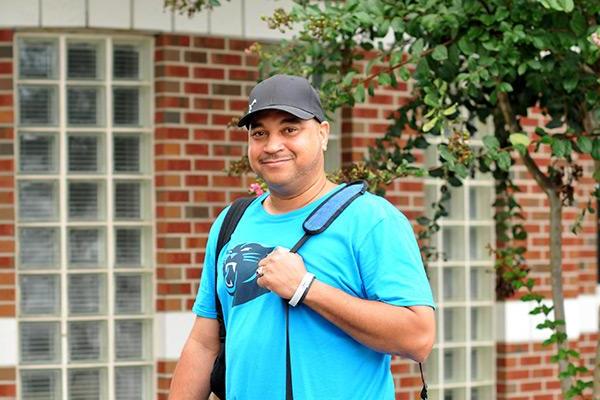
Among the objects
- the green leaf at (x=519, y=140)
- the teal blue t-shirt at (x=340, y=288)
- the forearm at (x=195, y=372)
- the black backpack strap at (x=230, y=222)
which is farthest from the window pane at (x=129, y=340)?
the teal blue t-shirt at (x=340, y=288)

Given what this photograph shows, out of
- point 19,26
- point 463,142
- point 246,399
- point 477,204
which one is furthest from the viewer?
point 477,204

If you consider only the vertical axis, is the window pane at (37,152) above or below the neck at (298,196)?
above

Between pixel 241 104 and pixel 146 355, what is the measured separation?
136cm

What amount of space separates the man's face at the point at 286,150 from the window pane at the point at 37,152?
339cm

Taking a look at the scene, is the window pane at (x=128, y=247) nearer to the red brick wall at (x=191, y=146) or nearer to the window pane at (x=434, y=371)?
the red brick wall at (x=191, y=146)

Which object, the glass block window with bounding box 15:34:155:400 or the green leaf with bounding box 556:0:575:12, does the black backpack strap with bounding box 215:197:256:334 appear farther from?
the glass block window with bounding box 15:34:155:400

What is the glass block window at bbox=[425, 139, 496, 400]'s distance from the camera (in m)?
7.65

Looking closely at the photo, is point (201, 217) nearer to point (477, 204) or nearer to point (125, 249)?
point (125, 249)

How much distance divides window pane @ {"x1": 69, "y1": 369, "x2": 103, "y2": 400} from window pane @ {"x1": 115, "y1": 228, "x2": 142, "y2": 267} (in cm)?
56

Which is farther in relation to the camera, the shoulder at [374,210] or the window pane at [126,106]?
the window pane at [126,106]

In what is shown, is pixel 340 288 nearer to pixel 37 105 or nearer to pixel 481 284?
pixel 37 105

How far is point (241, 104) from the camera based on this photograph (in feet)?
22.8

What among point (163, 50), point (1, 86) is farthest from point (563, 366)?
point (1, 86)

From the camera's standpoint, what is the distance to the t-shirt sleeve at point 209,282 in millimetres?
3693
